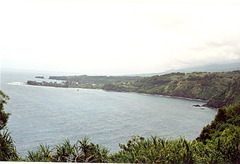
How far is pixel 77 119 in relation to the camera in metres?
9.29

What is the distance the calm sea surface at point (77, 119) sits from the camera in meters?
Result: 6.65

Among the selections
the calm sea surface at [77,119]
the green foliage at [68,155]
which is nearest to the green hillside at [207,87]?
the calm sea surface at [77,119]

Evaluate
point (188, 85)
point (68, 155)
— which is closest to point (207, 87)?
point (188, 85)

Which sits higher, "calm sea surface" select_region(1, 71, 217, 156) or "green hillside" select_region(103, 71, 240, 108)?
"green hillside" select_region(103, 71, 240, 108)

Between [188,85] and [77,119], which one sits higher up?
[188,85]

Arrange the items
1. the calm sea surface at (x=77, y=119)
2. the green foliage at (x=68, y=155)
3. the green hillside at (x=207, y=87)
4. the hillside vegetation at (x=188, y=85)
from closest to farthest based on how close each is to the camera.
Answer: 1. the green foliage at (x=68, y=155)
2. the calm sea surface at (x=77, y=119)
3. the green hillside at (x=207, y=87)
4. the hillside vegetation at (x=188, y=85)

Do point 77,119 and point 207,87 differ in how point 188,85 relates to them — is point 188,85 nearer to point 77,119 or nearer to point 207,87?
point 207,87

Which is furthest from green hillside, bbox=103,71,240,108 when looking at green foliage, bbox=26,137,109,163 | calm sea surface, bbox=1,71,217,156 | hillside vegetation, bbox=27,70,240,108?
green foliage, bbox=26,137,109,163

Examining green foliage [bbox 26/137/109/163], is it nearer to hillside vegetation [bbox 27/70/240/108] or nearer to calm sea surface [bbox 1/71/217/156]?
calm sea surface [bbox 1/71/217/156]

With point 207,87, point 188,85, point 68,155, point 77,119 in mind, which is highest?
point 188,85

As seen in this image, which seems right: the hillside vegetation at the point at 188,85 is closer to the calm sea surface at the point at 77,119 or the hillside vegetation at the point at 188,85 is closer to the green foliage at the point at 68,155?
the calm sea surface at the point at 77,119

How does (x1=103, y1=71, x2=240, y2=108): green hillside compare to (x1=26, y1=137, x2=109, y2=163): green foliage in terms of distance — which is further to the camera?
(x1=103, y1=71, x2=240, y2=108): green hillside

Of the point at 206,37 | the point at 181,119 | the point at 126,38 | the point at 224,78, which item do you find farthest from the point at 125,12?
the point at 181,119

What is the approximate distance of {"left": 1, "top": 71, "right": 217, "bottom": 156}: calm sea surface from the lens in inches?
262
